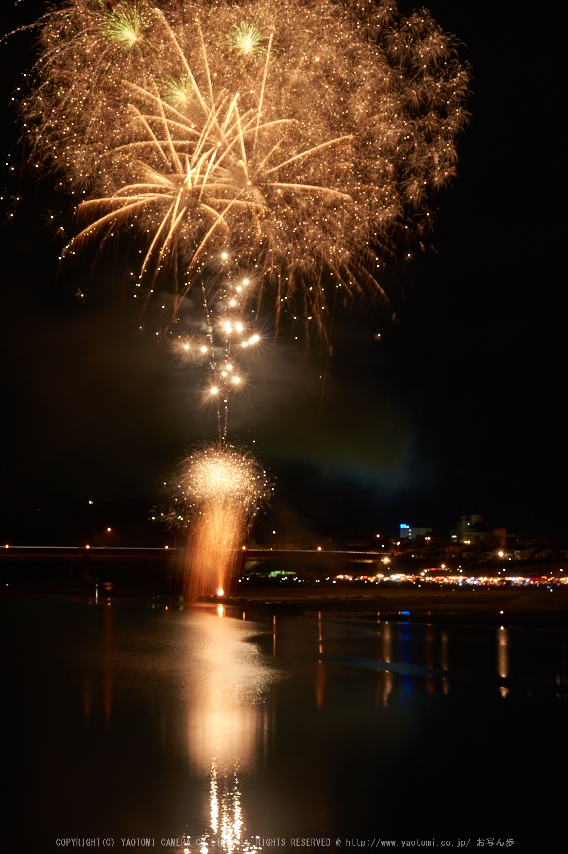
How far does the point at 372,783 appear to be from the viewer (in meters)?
6.47

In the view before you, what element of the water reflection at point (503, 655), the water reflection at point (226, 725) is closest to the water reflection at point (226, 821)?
the water reflection at point (226, 725)

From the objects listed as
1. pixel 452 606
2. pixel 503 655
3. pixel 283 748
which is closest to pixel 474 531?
pixel 452 606

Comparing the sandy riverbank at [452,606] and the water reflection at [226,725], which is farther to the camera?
the sandy riverbank at [452,606]

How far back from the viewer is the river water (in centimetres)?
554

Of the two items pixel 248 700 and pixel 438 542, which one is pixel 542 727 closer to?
pixel 248 700

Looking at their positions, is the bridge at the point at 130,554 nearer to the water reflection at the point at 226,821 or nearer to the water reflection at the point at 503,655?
the water reflection at the point at 503,655

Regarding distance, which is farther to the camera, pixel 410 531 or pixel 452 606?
pixel 410 531

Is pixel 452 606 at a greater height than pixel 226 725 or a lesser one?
lesser

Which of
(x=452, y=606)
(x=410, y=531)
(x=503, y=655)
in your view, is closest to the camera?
(x=503, y=655)

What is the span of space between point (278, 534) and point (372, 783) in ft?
274

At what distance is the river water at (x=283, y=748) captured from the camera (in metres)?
5.54

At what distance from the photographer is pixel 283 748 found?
7.57m

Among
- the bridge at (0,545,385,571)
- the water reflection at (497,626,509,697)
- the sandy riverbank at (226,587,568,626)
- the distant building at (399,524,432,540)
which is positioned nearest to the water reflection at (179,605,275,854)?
the water reflection at (497,626,509,697)

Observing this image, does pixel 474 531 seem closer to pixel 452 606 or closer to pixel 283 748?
pixel 452 606
